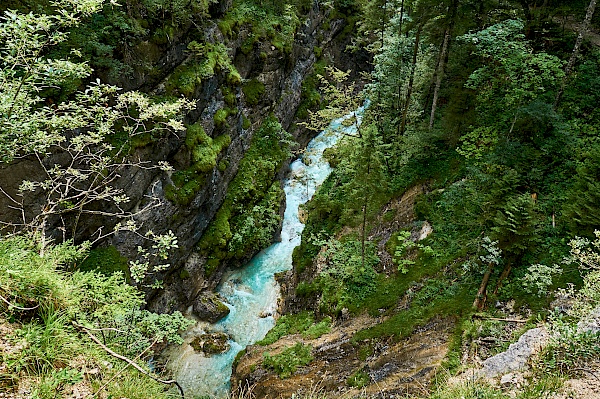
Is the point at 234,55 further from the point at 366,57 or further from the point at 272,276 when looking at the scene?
the point at 366,57

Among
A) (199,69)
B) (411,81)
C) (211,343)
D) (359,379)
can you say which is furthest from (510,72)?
(211,343)

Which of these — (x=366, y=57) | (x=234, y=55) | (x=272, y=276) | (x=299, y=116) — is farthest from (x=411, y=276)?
(x=366, y=57)

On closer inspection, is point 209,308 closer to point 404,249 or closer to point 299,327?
point 299,327

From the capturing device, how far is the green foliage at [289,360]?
11.0 m

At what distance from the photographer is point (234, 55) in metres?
Answer: 20.7

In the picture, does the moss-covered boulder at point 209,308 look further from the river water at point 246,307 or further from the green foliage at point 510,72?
the green foliage at point 510,72

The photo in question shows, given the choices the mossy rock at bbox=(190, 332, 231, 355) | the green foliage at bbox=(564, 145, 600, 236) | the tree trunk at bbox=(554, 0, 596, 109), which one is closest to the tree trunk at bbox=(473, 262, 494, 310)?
the green foliage at bbox=(564, 145, 600, 236)

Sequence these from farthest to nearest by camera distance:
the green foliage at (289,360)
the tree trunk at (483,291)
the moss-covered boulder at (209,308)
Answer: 1. the moss-covered boulder at (209,308)
2. the green foliage at (289,360)
3. the tree trunk at (483,291)

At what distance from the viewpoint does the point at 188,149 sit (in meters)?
16.4

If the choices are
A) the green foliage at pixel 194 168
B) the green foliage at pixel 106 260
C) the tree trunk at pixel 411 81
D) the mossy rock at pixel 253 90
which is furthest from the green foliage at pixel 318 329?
the mossy rock at pixel 253 90

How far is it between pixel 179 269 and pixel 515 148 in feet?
48.9

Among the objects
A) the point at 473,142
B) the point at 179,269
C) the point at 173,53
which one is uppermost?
the point at 173,53

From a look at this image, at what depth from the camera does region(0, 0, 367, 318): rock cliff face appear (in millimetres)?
13766

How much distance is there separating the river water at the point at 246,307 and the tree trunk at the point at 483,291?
8672 millimetres
